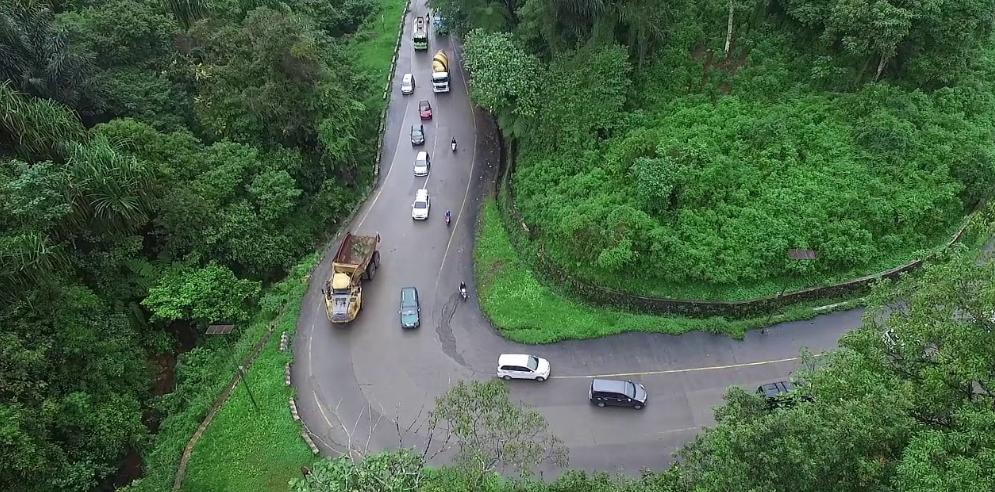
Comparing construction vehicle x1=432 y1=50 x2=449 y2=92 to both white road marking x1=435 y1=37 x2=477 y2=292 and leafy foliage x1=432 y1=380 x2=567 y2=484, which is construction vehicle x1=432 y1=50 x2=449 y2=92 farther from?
leafy foliage x1=432 y1=380 x2=567 y2=484

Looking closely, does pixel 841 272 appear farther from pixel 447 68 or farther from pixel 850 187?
pixel 447 68

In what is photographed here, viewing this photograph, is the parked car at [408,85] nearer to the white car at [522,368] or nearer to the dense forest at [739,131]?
the dense forest at [739,131]

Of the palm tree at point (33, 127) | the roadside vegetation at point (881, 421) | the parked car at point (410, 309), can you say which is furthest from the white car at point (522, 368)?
the palm tree at point (33, 127)

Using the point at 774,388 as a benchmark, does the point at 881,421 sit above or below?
above

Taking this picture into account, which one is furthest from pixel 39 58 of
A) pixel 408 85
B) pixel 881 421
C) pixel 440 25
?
pixel 881 421

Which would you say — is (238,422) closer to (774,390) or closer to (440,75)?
(774,390)

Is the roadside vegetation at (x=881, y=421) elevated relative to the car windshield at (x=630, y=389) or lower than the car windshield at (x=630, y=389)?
elevated
